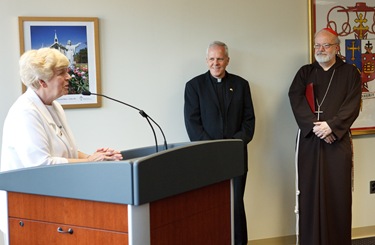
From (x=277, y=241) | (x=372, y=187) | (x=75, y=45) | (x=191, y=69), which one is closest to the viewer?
(x=75, y=45)

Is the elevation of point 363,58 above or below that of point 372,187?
above

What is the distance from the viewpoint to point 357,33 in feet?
15.4

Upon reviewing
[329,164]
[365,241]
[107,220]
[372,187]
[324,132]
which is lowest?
[365,241]

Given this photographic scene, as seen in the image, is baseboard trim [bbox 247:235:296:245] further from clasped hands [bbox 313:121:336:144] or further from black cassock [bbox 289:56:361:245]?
clasped hands [bbox 313:121:336:144]

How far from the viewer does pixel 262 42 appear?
178 inches

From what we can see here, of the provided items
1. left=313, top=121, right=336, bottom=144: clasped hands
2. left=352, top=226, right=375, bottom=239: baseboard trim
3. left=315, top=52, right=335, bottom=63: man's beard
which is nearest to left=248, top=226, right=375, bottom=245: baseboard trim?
left=352, top=226, right=375, bottom=239: baseboard trim

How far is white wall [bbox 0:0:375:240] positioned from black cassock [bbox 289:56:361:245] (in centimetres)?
45

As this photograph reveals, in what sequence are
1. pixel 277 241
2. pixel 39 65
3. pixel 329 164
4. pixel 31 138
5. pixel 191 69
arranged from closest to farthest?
pixel 31 138 → pixel 39 65 → pixel 329 164 → pixel 191 69 → pixel 277 241

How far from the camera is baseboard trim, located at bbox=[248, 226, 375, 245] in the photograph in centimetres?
463

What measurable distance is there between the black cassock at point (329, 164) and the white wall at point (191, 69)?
0.45m

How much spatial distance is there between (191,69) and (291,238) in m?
1.73

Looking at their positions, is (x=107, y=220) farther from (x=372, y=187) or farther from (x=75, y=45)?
(x=372, y=187)

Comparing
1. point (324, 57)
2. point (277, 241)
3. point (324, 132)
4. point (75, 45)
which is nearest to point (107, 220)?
point (75, 45)

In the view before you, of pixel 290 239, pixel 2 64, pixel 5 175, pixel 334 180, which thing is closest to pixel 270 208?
pixel 290 239
